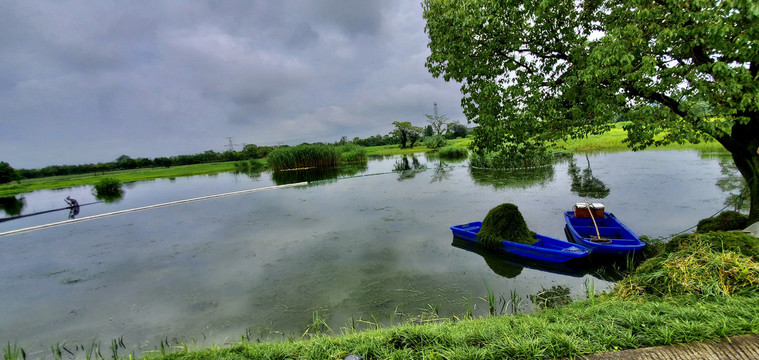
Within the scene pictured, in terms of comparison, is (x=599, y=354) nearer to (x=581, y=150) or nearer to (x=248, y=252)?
(x=248, y=252)

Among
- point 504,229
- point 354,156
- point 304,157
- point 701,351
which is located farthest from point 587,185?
point 354,156

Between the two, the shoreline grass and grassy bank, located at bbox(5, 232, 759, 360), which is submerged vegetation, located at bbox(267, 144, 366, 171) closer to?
grassy bank, located at bbox(5, 232, 759, 360)

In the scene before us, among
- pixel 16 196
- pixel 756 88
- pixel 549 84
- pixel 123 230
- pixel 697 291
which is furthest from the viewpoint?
pixel 16 196

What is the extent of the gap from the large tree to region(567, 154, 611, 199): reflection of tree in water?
22.7 feet

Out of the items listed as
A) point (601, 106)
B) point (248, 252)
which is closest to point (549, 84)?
point (601, 106)

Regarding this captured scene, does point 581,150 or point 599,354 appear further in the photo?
point 581,150

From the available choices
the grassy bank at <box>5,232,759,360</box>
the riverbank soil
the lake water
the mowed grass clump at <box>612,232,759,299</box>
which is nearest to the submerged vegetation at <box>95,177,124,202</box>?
the lake water

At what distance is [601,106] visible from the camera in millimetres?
5727

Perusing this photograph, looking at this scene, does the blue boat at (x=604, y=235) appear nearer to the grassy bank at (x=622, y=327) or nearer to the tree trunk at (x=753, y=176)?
the tree trunk at (x=753, y=176)

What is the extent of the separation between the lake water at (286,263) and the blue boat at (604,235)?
691 mm

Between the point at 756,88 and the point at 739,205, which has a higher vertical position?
the point at 756,88

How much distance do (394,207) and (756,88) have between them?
1123cm

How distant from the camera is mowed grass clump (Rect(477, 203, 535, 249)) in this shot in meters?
7.80

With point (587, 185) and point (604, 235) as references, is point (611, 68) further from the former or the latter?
point (587, 185)
